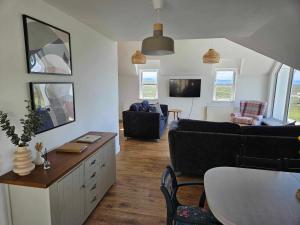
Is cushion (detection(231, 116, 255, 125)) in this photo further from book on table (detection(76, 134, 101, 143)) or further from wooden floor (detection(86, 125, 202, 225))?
book on table (detection(76, 134, 101, 143))

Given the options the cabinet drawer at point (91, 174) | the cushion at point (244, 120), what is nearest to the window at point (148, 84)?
the cushion at point (244, 120)

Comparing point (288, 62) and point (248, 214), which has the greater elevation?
point (288, 62)

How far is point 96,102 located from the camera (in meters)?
3.21

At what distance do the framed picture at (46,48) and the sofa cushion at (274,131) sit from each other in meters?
2.65

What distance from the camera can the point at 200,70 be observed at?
6.78 m

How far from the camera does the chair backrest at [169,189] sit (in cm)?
135

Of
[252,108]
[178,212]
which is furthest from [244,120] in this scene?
[178,212]

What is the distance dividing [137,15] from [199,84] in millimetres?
4853

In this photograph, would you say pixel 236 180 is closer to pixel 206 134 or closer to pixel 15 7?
pixel 206 134

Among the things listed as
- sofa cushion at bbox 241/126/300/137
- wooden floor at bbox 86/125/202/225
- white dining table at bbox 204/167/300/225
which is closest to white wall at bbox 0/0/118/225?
wooden floor at bbox 86/125/202/225

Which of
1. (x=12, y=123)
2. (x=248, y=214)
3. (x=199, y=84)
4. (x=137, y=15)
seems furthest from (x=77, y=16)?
(x=199, y=84)

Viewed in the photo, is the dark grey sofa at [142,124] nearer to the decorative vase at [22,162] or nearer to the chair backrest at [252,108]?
the chair backrest at [252,108]

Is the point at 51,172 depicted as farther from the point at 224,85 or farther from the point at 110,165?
the point at 224,85

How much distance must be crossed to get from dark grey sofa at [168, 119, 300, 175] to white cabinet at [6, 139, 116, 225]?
1.31m
